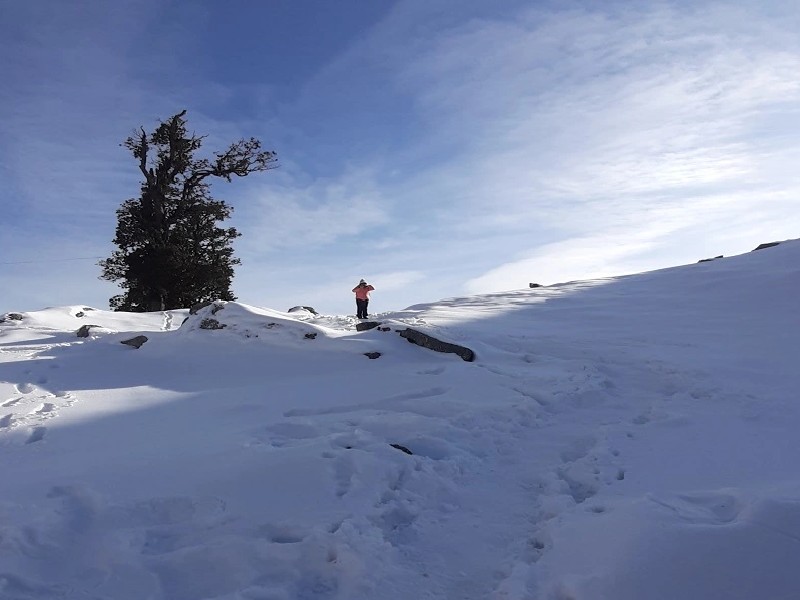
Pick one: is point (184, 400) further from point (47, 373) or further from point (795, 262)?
point (795, 262)

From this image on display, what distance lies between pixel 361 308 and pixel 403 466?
40.8 feet

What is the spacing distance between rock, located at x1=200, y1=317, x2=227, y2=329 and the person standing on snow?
5393 millimetres

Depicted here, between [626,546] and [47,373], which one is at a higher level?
[47,373]

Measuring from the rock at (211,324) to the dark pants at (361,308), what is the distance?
17.7 ft

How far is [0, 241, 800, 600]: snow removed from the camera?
4.12m

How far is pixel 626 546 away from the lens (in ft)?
13.4

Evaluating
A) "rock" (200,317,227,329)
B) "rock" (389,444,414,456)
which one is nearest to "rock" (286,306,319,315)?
"rock" (200,317,227,329)

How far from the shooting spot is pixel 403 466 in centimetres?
613

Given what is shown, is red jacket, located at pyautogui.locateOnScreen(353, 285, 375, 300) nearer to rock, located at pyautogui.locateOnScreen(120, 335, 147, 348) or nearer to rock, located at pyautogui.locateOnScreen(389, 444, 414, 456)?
rock, located at pyautogui.locateOnScreen(120, 335, 147, 348)

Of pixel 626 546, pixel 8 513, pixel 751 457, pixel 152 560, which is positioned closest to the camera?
pixel 626 546

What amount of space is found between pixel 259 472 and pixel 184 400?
416cm

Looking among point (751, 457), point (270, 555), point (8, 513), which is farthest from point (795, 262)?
point (8, 513)

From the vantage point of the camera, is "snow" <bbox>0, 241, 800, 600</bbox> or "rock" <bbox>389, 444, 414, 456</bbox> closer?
"snow" <bbox>0, 241, 800, 600</bbox>

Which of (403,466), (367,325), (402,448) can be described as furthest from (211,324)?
(403,466)
